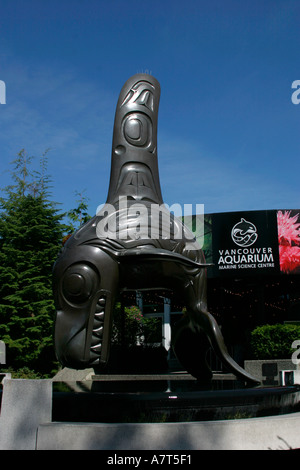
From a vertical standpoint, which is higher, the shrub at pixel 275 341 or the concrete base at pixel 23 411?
the shrub at pixel 275 341

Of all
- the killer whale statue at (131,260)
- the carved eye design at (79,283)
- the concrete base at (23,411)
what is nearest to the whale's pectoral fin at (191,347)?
the killer whale statue at (131,260)

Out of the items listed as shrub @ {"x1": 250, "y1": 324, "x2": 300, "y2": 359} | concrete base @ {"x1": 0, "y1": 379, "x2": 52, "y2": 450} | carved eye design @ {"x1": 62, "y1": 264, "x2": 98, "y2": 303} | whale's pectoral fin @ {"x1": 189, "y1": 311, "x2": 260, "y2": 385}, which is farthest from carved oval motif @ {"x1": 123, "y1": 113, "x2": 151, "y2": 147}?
shrub @ {"x1": 250, "y1": 324, "x2": 300, "y2": 359}

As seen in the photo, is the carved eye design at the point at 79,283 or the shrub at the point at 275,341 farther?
the shrub at the point at 275,341

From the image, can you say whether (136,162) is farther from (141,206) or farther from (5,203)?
(5,203)

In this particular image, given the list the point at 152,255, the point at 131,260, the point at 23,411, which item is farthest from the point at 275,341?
the point at 23,411

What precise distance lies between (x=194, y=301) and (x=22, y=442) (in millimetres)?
3655

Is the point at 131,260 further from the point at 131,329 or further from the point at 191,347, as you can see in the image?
the point at 131,329

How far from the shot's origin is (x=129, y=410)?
20.1 feet

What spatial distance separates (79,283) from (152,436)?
254 centimetres

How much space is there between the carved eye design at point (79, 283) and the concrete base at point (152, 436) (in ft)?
6.46

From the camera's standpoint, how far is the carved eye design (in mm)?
6996

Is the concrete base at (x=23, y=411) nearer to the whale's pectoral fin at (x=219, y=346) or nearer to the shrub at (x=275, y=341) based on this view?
the whale's pectoral fin at (x=219, y=346)

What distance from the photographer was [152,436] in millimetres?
5492

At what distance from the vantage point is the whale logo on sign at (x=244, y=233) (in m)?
20.8
